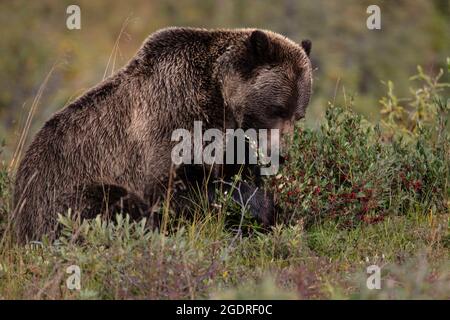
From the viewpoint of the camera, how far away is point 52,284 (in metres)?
4.49

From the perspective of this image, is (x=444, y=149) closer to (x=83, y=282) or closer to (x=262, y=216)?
(x=262, y=216)

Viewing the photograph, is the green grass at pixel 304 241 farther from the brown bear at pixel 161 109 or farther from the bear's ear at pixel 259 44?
the bear's ear at pixel 259 44

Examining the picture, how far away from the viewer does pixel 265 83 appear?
611cm

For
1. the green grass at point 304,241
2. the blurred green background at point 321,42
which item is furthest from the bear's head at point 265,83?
the blurred green background at point 321,42

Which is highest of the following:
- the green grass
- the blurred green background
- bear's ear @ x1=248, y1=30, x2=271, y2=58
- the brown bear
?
the blurred green background

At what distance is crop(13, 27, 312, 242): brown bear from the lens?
596 cm

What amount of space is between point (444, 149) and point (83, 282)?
3.58 metres

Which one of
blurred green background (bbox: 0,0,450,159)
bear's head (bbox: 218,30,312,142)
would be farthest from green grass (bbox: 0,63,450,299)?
blurred green background (bbox: 0,0,450,159)

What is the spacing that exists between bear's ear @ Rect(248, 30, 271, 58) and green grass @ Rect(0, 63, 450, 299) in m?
0.85

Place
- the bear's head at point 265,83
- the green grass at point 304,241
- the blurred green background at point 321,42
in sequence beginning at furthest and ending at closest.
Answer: the blurred green background at point 321,42, the bear's head at point 265,83, the green grass at point 304,241

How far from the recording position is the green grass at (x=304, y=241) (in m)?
A: 4.43

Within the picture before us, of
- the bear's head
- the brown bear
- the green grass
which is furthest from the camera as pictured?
the bear's head

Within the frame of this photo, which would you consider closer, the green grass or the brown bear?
the green grass

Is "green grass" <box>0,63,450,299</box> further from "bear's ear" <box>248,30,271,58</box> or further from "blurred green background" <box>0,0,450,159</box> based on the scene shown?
"blurred green background" <box>0,0,450,159</box>
